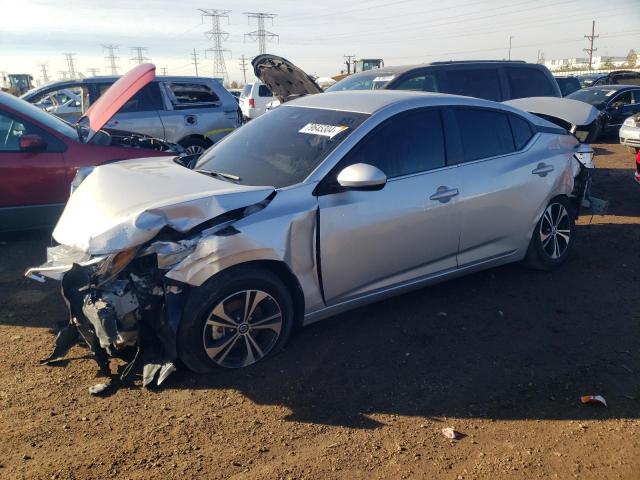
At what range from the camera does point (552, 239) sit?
16.8 ft

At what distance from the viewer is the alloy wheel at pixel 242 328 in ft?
10.9

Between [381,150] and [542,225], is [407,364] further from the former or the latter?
[542,225]

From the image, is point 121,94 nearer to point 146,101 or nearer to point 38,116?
point 38,116

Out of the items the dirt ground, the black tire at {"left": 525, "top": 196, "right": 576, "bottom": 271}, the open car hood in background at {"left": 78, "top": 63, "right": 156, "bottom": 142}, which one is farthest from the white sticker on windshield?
the black tire at {"left": 525, "top": 196, "right": 576, "bottom": 271}

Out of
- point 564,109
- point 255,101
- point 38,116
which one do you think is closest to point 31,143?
point 38,116

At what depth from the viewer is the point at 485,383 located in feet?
11.2

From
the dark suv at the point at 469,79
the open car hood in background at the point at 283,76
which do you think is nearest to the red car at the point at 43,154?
the open car hood in background at the point at 283,76

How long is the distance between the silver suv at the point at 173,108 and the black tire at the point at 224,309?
19.7 feet

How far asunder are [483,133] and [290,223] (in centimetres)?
209

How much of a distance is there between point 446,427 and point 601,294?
8.32 feet

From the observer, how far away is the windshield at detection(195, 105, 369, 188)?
377cm

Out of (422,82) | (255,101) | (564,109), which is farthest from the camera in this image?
(255,101)

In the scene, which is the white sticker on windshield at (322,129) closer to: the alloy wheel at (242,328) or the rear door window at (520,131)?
the alloy wheel at (242,328)

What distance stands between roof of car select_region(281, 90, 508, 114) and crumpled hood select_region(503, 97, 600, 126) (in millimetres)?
1777
